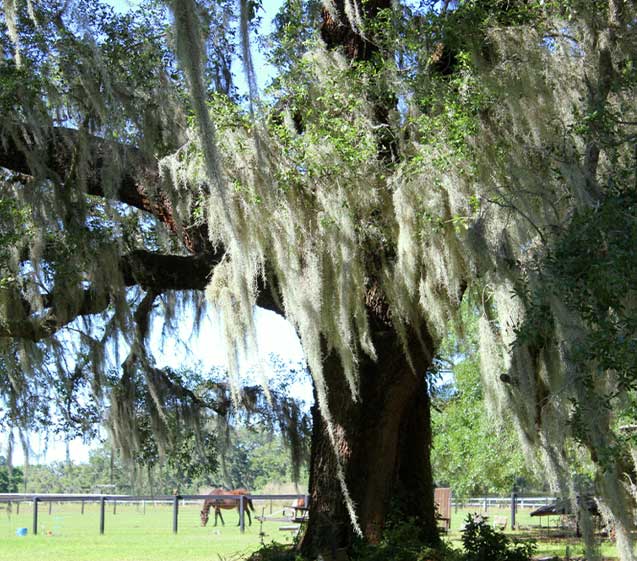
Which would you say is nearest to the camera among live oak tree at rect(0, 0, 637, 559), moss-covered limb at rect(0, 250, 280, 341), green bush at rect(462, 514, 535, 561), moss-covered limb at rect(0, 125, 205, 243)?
live oak tree at rect(0, 0, 637, 559)

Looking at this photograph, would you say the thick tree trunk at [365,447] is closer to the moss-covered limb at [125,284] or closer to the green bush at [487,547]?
the green bush at [487,547]

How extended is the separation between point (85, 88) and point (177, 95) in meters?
0.79

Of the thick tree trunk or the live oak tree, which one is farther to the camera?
the thick tree trunk

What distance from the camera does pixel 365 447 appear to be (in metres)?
6.61

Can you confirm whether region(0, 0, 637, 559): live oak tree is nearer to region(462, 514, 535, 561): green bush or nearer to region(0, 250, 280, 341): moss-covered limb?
region(0, 250, 280, 341): moss-covered limb

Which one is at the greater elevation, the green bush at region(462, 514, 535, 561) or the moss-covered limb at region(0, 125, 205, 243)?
the moss-covered limb at region(0, 125, 205, 243)

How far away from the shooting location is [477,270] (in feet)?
18.4

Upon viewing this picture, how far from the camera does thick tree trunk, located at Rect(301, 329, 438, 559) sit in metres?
6.47

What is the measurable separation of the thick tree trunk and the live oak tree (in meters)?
0.02

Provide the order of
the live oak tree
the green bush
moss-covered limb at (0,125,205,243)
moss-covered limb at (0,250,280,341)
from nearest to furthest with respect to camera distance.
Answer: the live oak tree < the green bush < moss-covered limb at (0,125,205,243) < moss-covered limb at (0,250,280,341)

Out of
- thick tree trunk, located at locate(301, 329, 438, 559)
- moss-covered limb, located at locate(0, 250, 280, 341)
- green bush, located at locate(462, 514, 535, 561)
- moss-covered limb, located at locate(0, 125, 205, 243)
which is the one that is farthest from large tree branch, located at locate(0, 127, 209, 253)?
green bush, located at locate(462, 514, 535, 561)

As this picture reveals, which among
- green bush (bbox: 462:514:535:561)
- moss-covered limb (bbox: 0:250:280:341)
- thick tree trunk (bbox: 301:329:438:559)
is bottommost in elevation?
green bush (bbox: 462:514:535:561)

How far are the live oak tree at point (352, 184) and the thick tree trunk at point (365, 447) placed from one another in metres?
0.02

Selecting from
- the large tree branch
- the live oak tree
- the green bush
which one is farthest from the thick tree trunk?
the large tree branch
